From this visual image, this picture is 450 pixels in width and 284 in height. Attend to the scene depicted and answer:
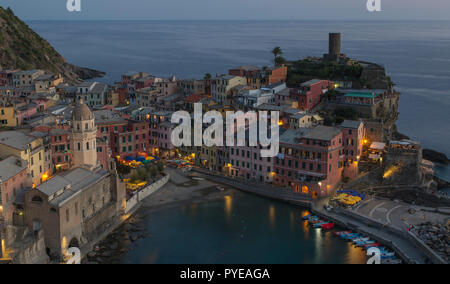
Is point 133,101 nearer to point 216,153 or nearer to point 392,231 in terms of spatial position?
point 216,153

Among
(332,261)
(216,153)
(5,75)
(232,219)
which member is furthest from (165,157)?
(5,75)

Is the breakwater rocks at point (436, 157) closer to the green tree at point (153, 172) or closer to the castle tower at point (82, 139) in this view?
the green tree at point (153, 172)

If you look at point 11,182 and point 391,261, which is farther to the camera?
point 11,182

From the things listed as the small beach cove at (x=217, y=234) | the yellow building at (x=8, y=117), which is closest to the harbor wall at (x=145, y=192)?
the small beach cove at (x=217, y=234)

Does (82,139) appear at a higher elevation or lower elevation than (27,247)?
higher

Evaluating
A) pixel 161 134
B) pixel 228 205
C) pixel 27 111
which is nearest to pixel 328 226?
pixel 228 205

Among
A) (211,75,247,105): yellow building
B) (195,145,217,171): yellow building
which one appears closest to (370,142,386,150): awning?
(195,145,217,171): yellow building

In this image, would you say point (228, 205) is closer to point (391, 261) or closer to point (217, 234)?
point (217, 234)
